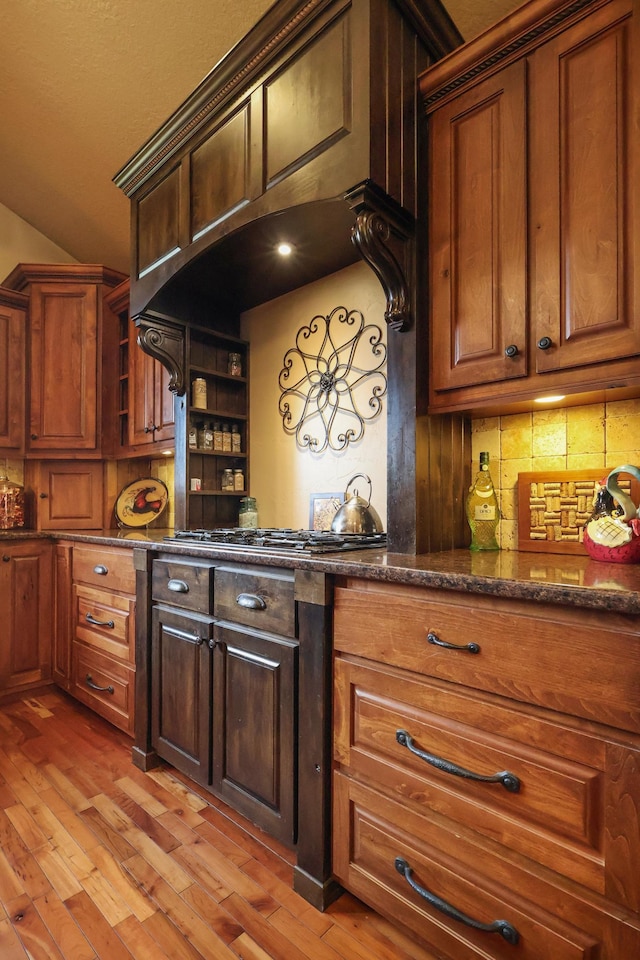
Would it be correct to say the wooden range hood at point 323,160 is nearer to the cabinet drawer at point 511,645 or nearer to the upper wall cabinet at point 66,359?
the cabinet drawer at point 511,645

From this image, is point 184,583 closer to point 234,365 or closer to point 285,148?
point 234,365

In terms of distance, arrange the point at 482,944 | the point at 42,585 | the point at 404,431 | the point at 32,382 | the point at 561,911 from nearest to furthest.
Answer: the point at 561,911 < the point at 482,944 < the point at 404,431 < the point at 42,585 < the point at 32,382

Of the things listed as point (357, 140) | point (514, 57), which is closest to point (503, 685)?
point (357, 140)

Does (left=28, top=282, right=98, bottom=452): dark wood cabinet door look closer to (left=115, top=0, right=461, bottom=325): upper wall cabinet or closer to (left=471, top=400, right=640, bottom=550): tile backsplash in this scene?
(left=115, top=0, right=461, bottom=325): upper wall cabinet

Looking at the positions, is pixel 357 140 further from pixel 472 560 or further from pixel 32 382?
pixel 32 382

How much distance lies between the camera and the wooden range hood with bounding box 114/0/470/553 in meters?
1.37

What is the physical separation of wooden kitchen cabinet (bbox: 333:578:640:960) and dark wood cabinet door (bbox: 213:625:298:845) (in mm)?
168

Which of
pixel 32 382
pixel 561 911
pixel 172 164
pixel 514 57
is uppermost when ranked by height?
pixel 172 164

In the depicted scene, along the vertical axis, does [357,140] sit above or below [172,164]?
below

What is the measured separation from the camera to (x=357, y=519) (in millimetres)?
1818

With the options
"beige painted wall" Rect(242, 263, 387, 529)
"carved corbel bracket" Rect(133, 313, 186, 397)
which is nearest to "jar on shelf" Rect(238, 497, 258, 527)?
"beige painted wall" Rect(242, 263, 387, 529)

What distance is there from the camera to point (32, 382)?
3.00 m

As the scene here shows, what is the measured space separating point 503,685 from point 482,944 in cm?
54

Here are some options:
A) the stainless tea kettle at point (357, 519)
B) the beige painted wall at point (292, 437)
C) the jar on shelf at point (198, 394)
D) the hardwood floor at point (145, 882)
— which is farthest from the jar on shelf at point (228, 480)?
Result: the hardwood floor at point (145, 882)
